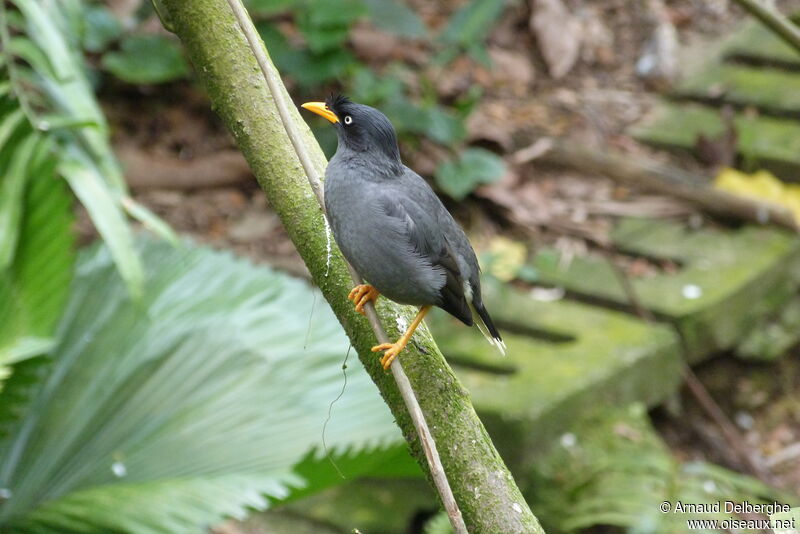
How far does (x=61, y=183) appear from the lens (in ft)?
11.1

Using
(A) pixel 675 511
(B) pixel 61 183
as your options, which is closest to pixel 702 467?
(A) pixel 675 511

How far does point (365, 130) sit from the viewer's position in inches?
99.7

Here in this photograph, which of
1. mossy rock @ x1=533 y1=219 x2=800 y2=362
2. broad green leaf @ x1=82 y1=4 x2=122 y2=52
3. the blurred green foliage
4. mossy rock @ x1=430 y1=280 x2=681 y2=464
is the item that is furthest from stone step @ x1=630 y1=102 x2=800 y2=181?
broad green leaf @ x1=82 y1=4 x2=122 y2=52

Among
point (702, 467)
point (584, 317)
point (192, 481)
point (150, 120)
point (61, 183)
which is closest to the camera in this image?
point (192, 481)

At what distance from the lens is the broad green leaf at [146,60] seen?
580 centimetres

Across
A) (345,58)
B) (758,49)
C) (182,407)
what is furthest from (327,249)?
(758,49)

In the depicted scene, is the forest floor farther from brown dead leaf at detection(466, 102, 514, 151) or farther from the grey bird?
the grey bird

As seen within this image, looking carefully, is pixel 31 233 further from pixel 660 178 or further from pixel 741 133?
pixel 741 133

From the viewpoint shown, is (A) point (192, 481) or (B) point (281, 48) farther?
(B) point (281, 48)

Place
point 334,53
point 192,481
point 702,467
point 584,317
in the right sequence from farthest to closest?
point 334,53 < point 584,317 < point 702,467 < point 192,481

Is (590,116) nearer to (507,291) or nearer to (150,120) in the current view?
(507,291)

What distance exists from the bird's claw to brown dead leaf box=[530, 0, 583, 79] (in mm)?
Result: 5114

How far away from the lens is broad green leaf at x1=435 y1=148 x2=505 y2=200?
5.53 meters

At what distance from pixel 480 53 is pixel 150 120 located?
2.06 m
